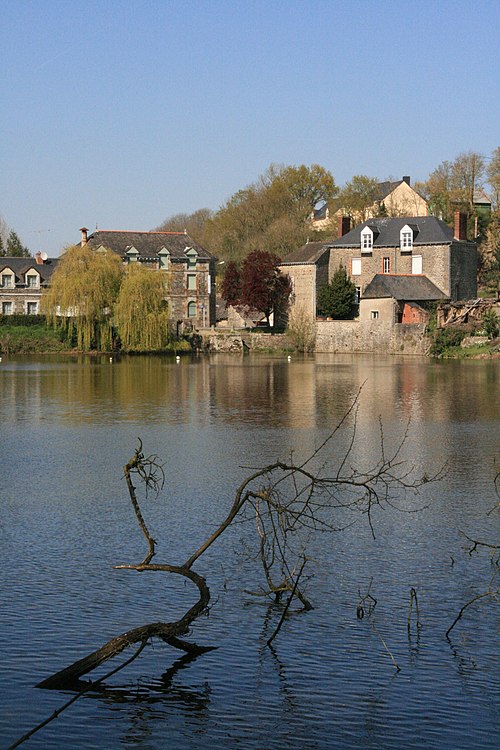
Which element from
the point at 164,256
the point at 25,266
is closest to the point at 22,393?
the point at 164,256

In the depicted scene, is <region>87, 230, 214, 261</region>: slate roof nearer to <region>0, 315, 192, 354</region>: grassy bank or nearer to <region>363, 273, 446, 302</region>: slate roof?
<region>0, 315, 192, 354</region>: grassy bank

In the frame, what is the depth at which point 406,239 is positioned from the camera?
215 feet

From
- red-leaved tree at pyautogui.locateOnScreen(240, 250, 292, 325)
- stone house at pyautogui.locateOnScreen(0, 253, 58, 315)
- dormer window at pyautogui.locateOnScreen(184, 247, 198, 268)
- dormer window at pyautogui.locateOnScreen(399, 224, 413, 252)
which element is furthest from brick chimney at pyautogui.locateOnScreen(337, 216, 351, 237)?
stone house at pyautogui.locateOnScreen(0, 253, 58, 315)

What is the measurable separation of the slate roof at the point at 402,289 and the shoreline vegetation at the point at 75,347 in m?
3.16

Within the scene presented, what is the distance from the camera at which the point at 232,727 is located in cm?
749

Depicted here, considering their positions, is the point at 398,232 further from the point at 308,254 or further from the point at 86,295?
the point at 86,295

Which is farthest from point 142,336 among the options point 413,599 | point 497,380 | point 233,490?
point 413,599

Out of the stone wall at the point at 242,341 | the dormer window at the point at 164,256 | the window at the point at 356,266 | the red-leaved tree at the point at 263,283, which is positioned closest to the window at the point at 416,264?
the window at the point at 356,266

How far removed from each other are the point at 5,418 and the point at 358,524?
15.6 m

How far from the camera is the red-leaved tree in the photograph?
70.1 metres

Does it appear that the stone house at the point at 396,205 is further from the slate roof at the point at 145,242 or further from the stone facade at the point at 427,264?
the slate roof at the point at 145,242

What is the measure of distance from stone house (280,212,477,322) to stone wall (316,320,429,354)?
3.40 ft

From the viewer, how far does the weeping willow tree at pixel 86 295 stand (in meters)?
60.4

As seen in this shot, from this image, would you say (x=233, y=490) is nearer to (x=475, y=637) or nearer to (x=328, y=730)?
(x=475, y=637)
